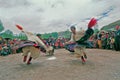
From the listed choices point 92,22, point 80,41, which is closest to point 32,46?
point 80,41

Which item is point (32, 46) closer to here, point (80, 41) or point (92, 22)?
point (80, 41)

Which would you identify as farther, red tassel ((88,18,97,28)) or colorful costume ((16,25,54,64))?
colorful costume ((16,25,54,64))

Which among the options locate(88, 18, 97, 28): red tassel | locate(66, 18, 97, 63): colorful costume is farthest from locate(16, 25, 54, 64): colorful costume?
locate(88, 18, 97, 28): red tassel

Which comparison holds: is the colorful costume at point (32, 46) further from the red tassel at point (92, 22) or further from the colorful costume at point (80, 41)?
the red tassel at point (92, 22)

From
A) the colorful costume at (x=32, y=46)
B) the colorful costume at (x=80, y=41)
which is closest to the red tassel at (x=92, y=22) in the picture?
the colorful costume at (x=80, y=41)

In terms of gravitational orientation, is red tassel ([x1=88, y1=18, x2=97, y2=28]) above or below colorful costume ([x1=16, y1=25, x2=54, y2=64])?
Answer: above

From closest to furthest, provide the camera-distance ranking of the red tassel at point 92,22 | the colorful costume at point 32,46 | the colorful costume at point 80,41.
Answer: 1. the red tassel at point 92,22
2. the colorful costume at point 80,41
3. the colorful costume at point 32,46

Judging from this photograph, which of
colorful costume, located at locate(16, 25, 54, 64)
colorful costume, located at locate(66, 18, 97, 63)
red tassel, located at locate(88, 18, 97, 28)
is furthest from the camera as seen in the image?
colorful costume, located at locate(16, 25, 54, 64)

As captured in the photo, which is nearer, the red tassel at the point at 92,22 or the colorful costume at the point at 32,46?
the red tassel at the point at 92,22

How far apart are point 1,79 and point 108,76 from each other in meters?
3.05

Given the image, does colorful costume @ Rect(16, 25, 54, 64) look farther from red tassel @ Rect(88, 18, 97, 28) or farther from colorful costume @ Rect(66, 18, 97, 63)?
red tassel @ Rect(88, 18, 97, 28)

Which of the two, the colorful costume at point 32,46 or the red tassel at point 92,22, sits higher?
the red tassel at point 92,22

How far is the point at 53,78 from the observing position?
5.79 meters

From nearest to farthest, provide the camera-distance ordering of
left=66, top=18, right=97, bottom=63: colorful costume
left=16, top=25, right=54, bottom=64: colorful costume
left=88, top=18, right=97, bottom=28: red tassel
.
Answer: left=88, top=18, right=97, bottom=28: red tassel → left=66, top=18, right=97, bottom=63: colorful costume → left=16, top=25, right=54, bottom=64: colorful costume
